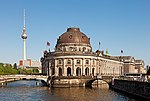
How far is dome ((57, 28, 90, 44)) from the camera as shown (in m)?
157

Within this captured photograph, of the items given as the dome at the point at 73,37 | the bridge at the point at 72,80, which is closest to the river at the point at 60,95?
the bridge at the point at 72,80

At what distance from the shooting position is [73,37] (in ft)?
515

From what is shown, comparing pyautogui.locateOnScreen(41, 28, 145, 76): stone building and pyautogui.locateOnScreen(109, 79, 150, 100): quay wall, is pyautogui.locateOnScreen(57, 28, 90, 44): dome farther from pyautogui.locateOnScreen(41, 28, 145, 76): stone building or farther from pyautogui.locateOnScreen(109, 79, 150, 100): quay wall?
pyautogui.locateOnScreen(109, 79, 150, 100): quay wall

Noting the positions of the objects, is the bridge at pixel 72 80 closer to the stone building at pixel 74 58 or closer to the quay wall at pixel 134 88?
the quay wall at pixel 134 88

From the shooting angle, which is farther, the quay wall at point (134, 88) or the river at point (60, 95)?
the river at point (60, 95)

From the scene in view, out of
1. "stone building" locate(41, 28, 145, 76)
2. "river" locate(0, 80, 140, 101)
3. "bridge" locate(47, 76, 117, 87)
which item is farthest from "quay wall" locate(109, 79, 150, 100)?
"stone building" locate(41, 28, 145, 76)

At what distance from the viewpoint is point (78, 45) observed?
15538 cm

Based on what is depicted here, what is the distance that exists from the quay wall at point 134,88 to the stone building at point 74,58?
3227cm

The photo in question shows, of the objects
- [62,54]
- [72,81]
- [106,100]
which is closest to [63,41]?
[62,54]

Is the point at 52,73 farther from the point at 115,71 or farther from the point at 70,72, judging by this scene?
the point at 115,71

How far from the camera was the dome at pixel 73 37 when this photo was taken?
157 m

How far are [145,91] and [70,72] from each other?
76.4m

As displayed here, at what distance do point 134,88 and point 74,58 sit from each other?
61032 millimetres

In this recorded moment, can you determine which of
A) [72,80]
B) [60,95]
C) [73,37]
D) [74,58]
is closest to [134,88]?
[60,95]
